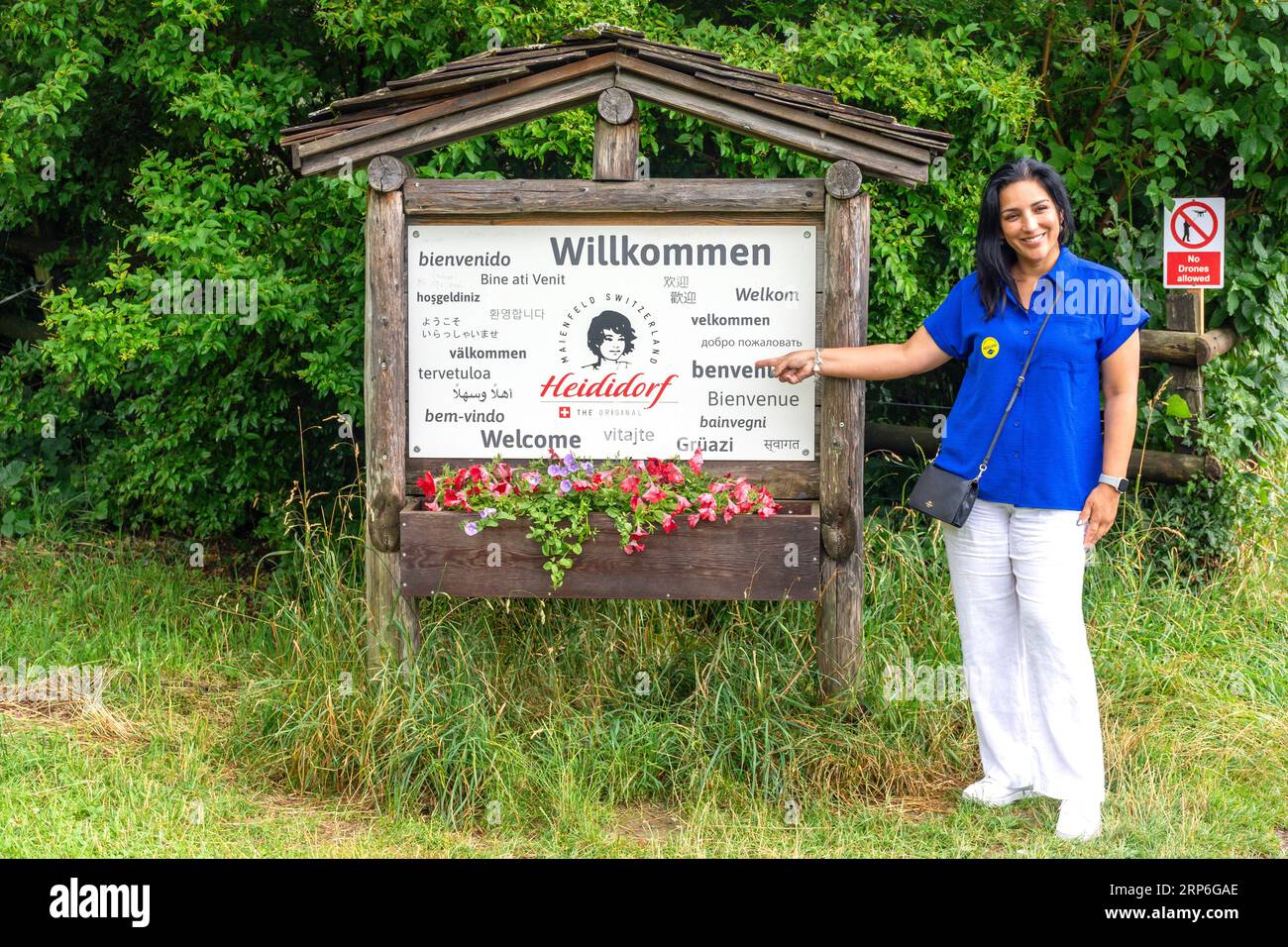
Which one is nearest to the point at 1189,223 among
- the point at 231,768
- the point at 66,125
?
the point at 231,768

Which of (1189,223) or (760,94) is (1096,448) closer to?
(760,94)

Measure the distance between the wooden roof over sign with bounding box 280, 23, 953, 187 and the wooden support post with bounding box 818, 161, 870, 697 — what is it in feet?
0.52

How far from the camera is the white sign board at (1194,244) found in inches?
248

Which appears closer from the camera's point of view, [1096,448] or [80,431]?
[1096,448]

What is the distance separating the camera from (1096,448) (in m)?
4.26

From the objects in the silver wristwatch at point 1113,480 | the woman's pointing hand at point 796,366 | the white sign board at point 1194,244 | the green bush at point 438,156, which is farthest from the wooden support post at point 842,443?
the white sign board at point 1194,244

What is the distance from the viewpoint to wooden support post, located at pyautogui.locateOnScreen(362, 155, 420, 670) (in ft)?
15.9

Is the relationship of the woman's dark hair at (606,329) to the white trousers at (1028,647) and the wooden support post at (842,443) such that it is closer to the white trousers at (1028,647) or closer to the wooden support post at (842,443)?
the wooden support post at (842,443)

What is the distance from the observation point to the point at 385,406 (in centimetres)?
488

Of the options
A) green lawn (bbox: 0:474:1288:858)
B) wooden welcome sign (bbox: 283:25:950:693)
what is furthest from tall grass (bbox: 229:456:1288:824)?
wooden welcome sign (bbox: 283:25:950:693)

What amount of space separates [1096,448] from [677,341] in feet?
5.00

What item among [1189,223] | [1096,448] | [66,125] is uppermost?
[66,125]

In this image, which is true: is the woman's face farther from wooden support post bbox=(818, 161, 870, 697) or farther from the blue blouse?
wooden support post bbox=(818, 161, 870, 697)

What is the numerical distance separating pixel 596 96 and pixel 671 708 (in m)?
2.29
